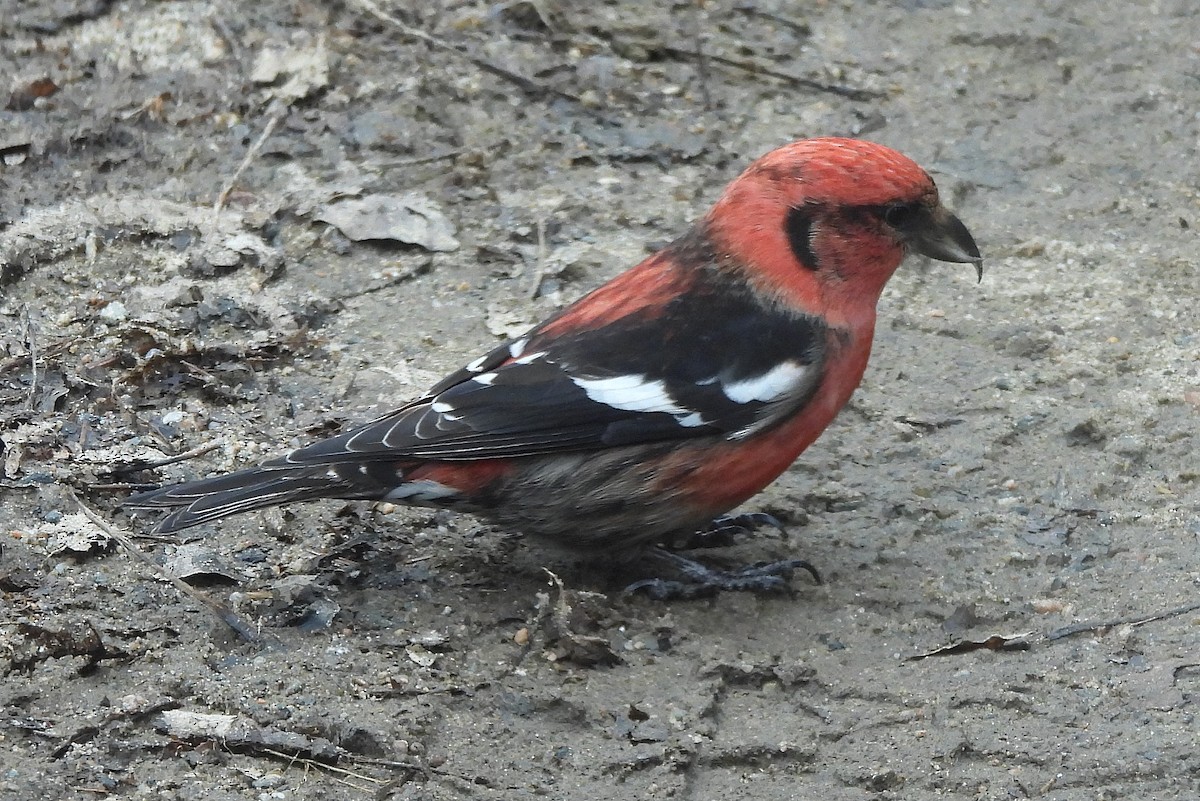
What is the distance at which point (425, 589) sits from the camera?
12.6ft

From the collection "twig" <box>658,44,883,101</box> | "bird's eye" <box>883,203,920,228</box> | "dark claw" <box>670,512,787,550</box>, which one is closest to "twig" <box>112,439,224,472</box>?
"dark claw" <box>670,512,787,550</box>

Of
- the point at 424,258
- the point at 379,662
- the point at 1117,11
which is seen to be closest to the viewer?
the point at 379,662

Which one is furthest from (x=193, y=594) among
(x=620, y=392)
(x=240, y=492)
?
(x=620, y=392)

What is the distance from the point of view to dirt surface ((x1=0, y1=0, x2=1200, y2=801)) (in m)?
3.28

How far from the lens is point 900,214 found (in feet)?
12.9

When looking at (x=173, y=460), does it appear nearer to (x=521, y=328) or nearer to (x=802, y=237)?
(x=521, y=328)

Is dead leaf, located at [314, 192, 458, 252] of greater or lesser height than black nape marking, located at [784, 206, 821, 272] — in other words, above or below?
below

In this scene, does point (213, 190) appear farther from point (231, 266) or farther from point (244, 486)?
point (244, 486)

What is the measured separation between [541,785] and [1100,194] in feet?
11.1

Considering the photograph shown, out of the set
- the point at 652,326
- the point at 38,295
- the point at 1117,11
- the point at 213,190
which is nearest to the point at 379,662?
the point at 652,326

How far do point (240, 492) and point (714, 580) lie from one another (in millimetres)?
1206

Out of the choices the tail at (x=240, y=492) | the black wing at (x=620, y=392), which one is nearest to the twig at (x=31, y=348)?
the tail at (x=240, y=492)

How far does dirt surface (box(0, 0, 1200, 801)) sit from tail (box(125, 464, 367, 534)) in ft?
0.68

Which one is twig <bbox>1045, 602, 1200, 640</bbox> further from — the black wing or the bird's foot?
the black wing
